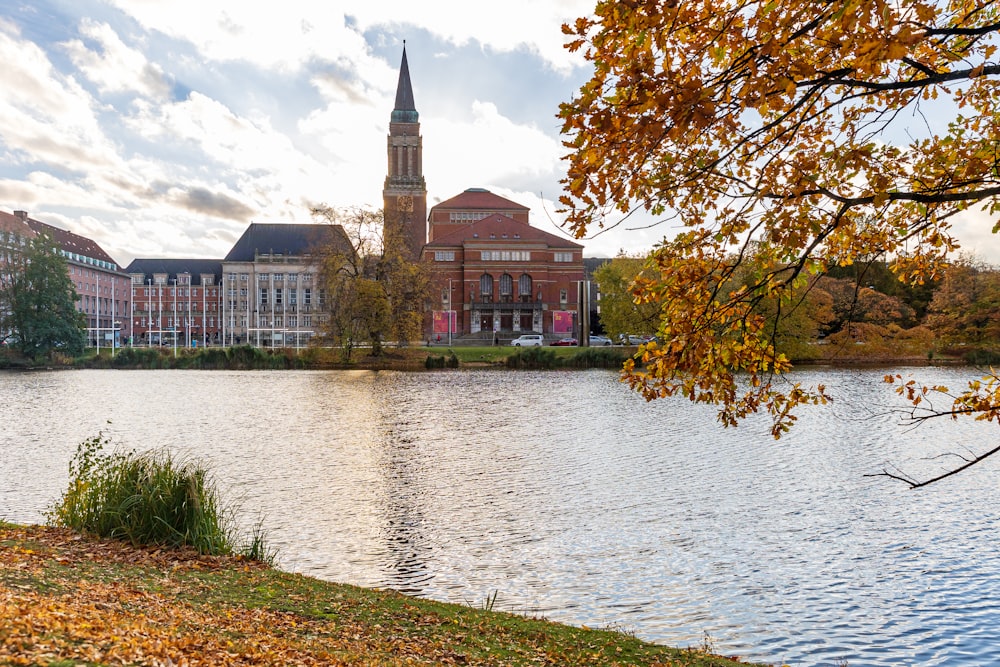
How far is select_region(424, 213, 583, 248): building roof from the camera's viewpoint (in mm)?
92875

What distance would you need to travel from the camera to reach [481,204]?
105 meters

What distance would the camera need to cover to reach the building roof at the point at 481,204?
105 metres

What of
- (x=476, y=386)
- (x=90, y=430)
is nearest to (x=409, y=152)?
(x=476, y=386)

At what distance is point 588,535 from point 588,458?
7.11 m

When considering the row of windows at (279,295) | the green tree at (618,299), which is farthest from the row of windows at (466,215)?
the green tree at (618,299)

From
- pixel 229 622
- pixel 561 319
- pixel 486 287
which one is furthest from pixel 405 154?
pixel 229 622

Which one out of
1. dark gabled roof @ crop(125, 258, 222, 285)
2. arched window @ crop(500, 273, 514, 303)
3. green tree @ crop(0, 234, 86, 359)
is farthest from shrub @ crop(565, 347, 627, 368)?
dark gabled roof @ crop(125, 258, 222, 285)

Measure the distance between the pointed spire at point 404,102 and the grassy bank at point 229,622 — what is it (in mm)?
101127

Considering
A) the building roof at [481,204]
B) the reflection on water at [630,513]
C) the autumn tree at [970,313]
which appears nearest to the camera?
the reflection on water at [630,513]

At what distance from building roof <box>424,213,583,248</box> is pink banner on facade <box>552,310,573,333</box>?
27.8 ft

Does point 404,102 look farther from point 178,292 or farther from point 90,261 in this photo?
point 90,261

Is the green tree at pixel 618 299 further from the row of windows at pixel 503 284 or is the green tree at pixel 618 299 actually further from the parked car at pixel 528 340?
the row of windows at pixel 503 284

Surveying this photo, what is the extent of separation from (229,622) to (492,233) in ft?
287

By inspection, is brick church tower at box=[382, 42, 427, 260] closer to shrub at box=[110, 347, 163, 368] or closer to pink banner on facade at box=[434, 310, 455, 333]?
pink banner on facade at box=[434, 310, 455, 333]
